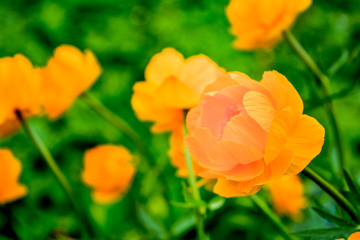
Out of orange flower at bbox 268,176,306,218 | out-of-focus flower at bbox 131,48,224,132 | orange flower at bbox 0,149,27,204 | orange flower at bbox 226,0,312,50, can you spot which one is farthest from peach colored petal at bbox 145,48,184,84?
orange flower at bbox 268,176,306,218

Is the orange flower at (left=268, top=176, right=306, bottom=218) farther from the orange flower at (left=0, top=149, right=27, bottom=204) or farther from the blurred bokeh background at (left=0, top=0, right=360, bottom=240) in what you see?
the orange flower at (left=0, top=149, right=27, bottom=204)

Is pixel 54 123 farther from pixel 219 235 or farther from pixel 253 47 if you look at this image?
pixel 253 47

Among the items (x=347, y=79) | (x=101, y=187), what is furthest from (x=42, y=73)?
(x=347, y=79)

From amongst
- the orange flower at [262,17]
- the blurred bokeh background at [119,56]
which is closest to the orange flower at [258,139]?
the orange flower at [262,17]

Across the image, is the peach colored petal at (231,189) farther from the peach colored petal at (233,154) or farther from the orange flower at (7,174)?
the orange flower at (7,174)

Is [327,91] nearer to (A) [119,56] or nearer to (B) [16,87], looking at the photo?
(B) [16,87]

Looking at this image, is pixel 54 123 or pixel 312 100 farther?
pixel 54 123

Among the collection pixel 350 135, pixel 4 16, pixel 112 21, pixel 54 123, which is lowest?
pixel 350 135
